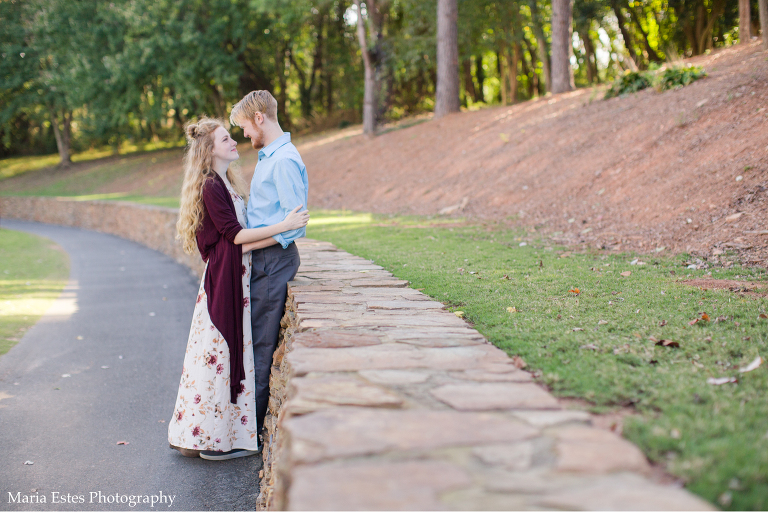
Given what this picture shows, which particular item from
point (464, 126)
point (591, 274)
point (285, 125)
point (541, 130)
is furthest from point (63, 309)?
point (285, 125)

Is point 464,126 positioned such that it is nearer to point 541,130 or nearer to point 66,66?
point 541,130

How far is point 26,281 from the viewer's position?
10758 mm

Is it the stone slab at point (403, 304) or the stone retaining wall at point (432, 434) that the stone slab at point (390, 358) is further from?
the stone slab at point (403, 304)

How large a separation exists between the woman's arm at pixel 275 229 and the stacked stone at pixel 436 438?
81cm

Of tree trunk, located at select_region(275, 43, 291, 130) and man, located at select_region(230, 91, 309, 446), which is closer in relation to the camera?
man, located at select_region(230, 91, 309, 446)

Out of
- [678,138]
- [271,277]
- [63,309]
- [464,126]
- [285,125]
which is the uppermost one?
[285,125]

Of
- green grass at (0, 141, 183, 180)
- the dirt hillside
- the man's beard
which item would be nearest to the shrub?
the dirt hillside

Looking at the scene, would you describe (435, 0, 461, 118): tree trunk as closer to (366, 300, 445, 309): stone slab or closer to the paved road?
the paved road

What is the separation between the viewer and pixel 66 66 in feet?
82.6

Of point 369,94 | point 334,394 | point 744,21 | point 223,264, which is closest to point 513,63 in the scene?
point 369,94

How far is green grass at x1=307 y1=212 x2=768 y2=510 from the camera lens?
1836mm

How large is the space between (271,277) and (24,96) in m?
32.8

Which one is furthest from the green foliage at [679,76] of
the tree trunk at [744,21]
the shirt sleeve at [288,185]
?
the shirt sleeve at [288,185]

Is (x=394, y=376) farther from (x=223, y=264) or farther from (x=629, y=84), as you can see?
(x=629, y=84)
